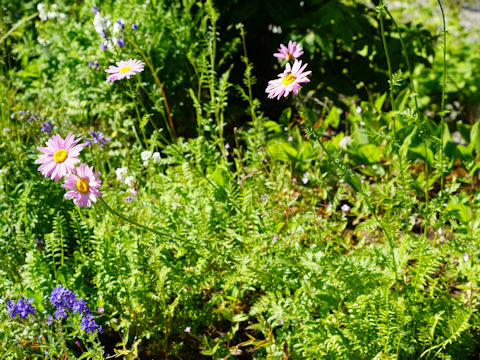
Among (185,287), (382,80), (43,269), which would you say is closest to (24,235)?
(43,269)

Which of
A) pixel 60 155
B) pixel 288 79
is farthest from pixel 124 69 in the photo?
pixel 288 79

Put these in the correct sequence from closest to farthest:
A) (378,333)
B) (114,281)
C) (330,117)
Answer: (378,333) < (114,281) < (330,117)

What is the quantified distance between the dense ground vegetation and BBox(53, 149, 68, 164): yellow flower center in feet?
0.06

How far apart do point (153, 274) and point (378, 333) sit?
2.95ft

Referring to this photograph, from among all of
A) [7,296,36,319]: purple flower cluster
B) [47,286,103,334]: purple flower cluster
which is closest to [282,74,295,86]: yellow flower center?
[47,286,103,334]: purple flower cluster

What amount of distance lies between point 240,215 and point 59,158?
914 mm

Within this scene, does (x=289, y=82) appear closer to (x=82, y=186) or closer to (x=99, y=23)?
(x=82, y=186)

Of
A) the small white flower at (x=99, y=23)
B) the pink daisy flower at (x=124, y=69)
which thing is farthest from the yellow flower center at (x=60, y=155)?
the small white flower at (x=99, y=23)

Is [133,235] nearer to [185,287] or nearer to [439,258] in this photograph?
[185,287]

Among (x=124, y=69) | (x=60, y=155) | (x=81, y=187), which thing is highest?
(x=124, y=69)

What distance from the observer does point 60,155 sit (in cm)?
132

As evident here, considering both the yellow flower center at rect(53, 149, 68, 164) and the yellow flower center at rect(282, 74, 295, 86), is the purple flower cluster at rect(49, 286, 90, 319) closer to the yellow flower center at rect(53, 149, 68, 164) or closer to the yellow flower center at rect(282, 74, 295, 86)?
the yellow flower center at rect(53, 149, 68, 164)

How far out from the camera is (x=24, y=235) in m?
2.06

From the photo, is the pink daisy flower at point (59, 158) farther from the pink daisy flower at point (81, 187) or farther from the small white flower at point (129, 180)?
the small white flower at point (129, 180)
